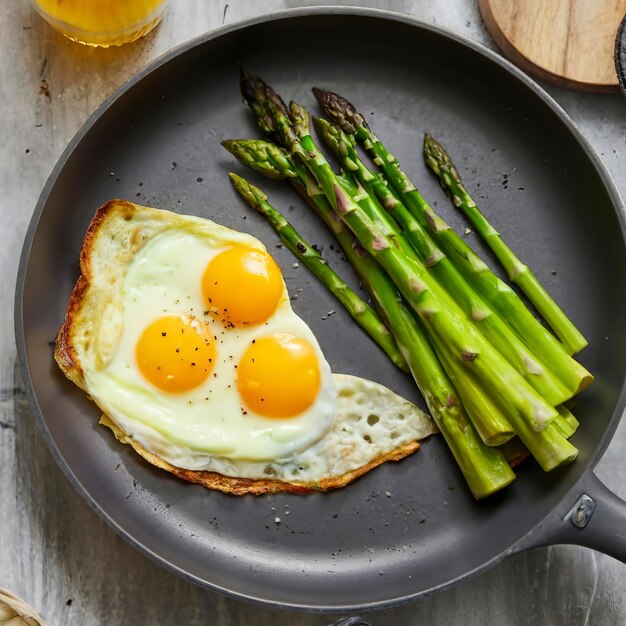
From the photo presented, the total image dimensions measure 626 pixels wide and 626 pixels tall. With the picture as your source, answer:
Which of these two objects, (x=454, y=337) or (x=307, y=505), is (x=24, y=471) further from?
(x=454, y=337)

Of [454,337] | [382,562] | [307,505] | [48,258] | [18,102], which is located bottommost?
[382,562]

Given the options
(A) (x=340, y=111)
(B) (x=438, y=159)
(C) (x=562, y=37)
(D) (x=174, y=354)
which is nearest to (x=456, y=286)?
(B) (x=438, y=159)

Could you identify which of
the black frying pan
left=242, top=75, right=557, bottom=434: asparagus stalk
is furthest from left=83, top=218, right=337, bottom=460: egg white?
left=242, top=75, right=557, bottom=434: asparagus stalk

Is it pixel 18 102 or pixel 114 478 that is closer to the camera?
pixel 114 478

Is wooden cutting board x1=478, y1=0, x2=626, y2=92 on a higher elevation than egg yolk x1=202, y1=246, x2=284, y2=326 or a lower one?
higher

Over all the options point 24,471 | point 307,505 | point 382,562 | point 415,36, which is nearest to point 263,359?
point 307,505

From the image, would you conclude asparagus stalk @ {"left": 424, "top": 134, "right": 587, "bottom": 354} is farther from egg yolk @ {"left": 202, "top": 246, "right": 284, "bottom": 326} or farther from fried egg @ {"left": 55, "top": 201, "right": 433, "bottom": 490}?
egg yolk @ {"left": 202, "top": 246, "right": 284, "bottom": 326}
